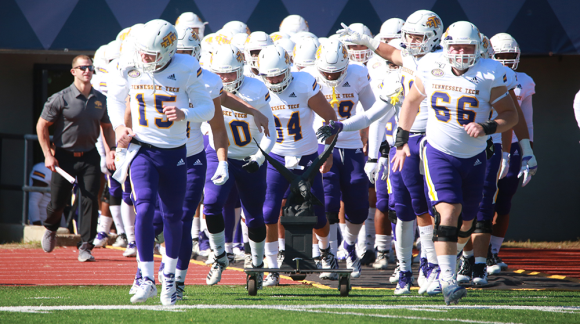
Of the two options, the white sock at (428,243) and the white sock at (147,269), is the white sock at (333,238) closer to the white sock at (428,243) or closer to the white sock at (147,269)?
the white sock at (428,243)

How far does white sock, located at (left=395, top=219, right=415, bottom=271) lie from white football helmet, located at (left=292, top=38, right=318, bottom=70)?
6.63 feet

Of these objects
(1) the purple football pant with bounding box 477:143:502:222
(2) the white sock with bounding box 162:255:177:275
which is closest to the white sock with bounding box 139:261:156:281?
(2) the white sock with bounding box 162:255:177:275

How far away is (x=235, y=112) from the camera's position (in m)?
5.88

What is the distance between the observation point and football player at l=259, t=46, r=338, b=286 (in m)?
5.88

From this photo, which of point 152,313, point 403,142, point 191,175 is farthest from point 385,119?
point 152,313

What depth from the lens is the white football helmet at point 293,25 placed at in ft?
30.4

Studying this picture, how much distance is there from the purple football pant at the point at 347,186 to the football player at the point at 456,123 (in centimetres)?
151

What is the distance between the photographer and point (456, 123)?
16.3 ft

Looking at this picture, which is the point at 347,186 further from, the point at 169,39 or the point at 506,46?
the point at 169,39

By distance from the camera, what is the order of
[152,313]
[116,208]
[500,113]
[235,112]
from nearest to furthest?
[152,313], [500,113], [235,112], [116,208]

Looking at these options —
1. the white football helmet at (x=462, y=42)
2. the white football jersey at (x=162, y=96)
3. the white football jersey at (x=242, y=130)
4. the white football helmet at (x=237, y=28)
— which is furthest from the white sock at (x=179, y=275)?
the white football helmet at (x=237, y=28)

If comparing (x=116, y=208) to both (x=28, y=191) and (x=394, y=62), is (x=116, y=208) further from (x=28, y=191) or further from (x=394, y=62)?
(x=394, y=62)

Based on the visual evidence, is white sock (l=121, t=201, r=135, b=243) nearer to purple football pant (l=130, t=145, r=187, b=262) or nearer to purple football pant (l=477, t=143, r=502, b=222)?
purple football pant (l=130, t=145, r=187, b=262)

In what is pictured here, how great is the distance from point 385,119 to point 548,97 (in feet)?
16.2
